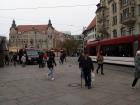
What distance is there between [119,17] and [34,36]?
10107cm

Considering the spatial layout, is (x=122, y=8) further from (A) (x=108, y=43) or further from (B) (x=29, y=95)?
(B) (x=29, y=95)

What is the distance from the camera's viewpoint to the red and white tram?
29.1 metres

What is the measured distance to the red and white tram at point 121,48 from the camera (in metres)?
29.1

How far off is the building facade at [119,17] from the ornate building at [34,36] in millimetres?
80699

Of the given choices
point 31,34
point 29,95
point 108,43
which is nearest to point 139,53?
point 29,95

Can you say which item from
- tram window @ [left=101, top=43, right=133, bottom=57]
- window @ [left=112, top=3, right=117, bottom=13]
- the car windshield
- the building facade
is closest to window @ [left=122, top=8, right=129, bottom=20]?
the building facade

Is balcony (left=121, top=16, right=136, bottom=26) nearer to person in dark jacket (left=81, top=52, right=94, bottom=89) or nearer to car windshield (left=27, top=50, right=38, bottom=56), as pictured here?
car windshield (left=27, top=50, right=38, bottom=56)

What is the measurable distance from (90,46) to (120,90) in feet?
106

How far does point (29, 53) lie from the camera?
42719mm

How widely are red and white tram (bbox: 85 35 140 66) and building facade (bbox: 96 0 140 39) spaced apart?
1475cm

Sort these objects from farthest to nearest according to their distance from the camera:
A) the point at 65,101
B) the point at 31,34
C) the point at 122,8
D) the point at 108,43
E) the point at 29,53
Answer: the point at 31,34, the point at 122,8, the point at 29,53, the point at 108,43, the point at 65,101

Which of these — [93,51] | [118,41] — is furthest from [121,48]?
[93,51]

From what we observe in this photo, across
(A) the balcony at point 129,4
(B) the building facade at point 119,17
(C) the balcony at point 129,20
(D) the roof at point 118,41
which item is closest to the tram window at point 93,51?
(D) the roof at point 118,41

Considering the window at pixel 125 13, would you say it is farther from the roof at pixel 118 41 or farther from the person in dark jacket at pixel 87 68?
the person in dark jacket at pixel 87 68
